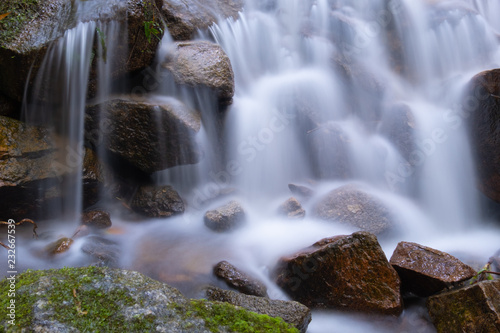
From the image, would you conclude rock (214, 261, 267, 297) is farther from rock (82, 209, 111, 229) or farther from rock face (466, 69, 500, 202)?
rock face (466, 69, 500, 202)

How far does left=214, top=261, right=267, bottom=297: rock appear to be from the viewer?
327cm

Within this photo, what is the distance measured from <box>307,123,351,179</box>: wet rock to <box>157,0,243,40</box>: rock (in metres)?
3.47

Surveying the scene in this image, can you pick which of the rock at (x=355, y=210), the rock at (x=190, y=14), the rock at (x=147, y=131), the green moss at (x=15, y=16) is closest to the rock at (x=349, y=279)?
the rock at (x=355, y=210)

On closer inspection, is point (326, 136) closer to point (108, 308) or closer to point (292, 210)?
point (292, 210)

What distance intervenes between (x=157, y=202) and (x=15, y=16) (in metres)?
3.15

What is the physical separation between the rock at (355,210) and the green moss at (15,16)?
4.95m

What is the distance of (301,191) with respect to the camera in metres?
5.95

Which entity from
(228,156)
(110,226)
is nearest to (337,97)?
(228,156)

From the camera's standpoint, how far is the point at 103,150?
5.02 m

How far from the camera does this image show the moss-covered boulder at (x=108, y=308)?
1.44 metres

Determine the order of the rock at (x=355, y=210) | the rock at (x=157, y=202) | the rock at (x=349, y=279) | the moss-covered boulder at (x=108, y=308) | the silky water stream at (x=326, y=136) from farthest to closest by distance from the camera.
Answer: the rock at (x=157, y=202)
the rock at (x=355, y=210)
the silky water stream at (x=326, y=136)
the rock at (x=349, y=279)
the moss-covered boulder at (x=108, y=308)

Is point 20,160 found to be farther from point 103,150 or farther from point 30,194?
point 103,150

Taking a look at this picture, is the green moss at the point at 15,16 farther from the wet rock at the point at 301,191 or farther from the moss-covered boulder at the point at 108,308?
the wet rock at the point at 301,191

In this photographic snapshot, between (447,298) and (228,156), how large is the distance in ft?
14.1
